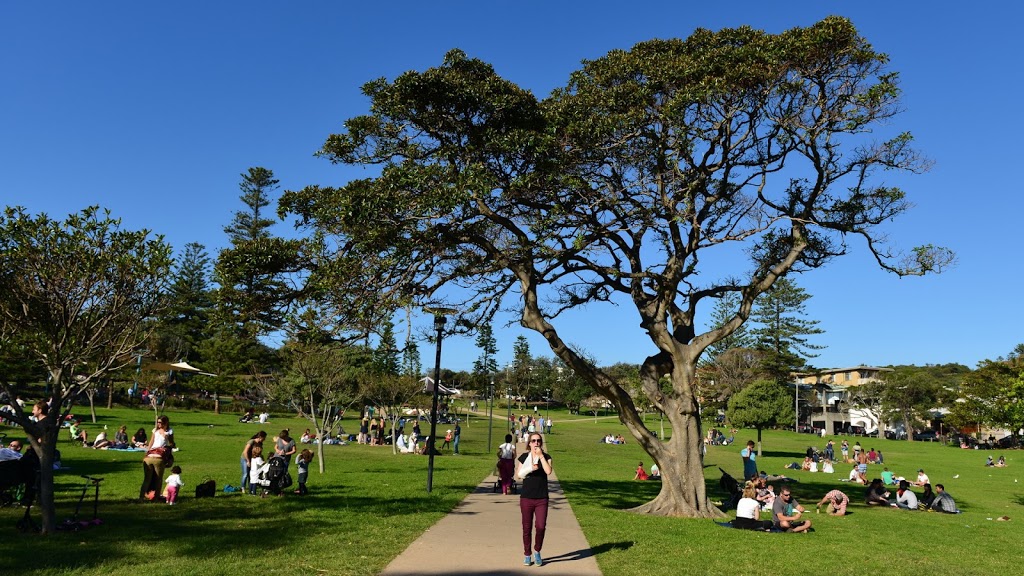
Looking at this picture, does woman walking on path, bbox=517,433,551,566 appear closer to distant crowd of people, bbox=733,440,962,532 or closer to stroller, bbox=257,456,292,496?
distant crowd of people, bbox=733,440,962,532

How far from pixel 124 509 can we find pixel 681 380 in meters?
9.84

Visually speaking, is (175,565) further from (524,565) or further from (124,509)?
(124,509)

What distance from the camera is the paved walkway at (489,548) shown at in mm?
7430

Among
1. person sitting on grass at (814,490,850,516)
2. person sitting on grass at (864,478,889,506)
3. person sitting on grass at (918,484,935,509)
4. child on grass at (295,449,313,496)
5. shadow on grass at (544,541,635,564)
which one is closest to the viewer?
shadow on grass at (544,541,635,564)

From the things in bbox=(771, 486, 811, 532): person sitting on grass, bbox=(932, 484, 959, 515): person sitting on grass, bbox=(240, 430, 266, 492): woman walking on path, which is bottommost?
bbox=(932, 484, 959, 515): person sitting on grass

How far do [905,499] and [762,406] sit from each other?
75.0 ft

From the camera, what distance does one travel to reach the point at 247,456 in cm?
1310

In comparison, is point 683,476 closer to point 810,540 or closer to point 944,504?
point 810,540

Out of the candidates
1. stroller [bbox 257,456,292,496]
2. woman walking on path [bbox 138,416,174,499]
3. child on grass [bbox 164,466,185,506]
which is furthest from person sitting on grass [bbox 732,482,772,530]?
woman walking on path [bbox 138,416,174,499]

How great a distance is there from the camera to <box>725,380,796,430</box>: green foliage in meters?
38.8

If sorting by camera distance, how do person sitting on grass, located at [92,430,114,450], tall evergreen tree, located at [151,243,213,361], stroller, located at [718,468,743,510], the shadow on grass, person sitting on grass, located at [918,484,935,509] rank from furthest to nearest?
tall evergreen tree, located at [151,243,213,361] < person sitting on grass, located at [92,430,114,450] < person sitting on grass, located at [918,484,935,509] < stroller, located at [718,468,743,510] < the shadow on grass

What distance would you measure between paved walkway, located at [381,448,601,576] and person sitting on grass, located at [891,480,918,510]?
9.55 m

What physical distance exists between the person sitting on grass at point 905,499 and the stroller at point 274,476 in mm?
14512

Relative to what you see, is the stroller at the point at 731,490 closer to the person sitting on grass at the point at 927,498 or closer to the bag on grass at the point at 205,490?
the person sitting on grass at the point at 927,498
